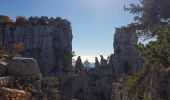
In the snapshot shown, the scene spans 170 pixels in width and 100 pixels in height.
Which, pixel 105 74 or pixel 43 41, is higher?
pixel 43 41

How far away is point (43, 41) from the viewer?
8519 cm

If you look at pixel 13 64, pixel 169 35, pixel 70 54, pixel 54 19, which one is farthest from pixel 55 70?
pixel 169 35

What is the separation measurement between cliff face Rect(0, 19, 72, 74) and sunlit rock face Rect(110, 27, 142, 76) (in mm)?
10914

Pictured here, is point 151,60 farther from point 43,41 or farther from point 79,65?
point 79,65

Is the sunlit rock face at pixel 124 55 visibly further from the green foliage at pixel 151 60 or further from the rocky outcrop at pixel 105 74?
the green foliage at pixel 151 60

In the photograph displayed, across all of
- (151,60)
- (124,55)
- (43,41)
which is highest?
(43,41)

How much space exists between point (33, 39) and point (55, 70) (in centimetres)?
879

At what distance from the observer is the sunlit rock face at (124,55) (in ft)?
276

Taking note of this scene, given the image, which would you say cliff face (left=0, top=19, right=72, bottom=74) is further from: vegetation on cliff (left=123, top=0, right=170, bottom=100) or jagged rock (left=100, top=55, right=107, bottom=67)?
vegetation on cliff (left=123, top=0, right=170, bottom=100)

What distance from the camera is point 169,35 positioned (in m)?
22.9

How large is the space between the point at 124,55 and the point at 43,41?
744 inches

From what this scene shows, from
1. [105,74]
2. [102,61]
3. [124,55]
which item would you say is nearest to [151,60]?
[105,74]

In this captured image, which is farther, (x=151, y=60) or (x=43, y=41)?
(x=43, y=41)

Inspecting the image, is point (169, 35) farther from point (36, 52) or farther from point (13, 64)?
point (36, 52)
